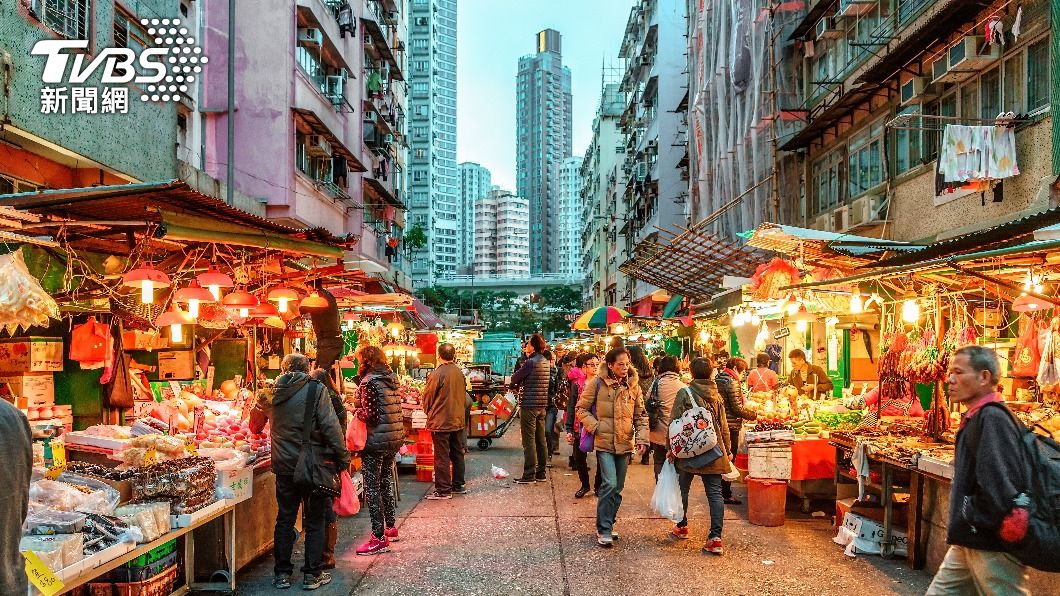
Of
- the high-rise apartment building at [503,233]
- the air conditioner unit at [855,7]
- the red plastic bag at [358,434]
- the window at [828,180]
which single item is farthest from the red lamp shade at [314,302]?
the high-rise apartment building at [503,233]

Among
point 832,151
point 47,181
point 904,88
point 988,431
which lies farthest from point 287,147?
point 988,431

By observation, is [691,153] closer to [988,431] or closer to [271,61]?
[271,61]

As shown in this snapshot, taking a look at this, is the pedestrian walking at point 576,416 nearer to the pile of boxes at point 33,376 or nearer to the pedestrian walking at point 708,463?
the pedestrian walking at point 708,463

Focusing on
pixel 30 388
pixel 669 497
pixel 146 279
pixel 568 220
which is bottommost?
pixel 669 497

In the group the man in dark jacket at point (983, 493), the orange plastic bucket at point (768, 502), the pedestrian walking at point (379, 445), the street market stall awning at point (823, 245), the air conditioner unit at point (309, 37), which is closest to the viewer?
the man in dark jacket at point (983, 493)

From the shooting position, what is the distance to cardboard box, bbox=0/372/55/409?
7.98m

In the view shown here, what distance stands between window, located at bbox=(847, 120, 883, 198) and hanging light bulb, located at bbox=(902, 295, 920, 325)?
6.68 metres

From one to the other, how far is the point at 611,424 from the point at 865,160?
10572mm

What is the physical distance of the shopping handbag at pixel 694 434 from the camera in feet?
25.1

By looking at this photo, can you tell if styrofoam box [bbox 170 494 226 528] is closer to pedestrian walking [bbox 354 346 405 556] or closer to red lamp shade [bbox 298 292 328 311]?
pedestrian walking [bbox 354 346 405 556]

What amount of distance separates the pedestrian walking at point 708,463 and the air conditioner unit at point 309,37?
1869cm

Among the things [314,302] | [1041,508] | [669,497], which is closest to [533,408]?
[314,302]

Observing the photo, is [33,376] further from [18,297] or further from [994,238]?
[994,238]

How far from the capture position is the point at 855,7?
1530cm
